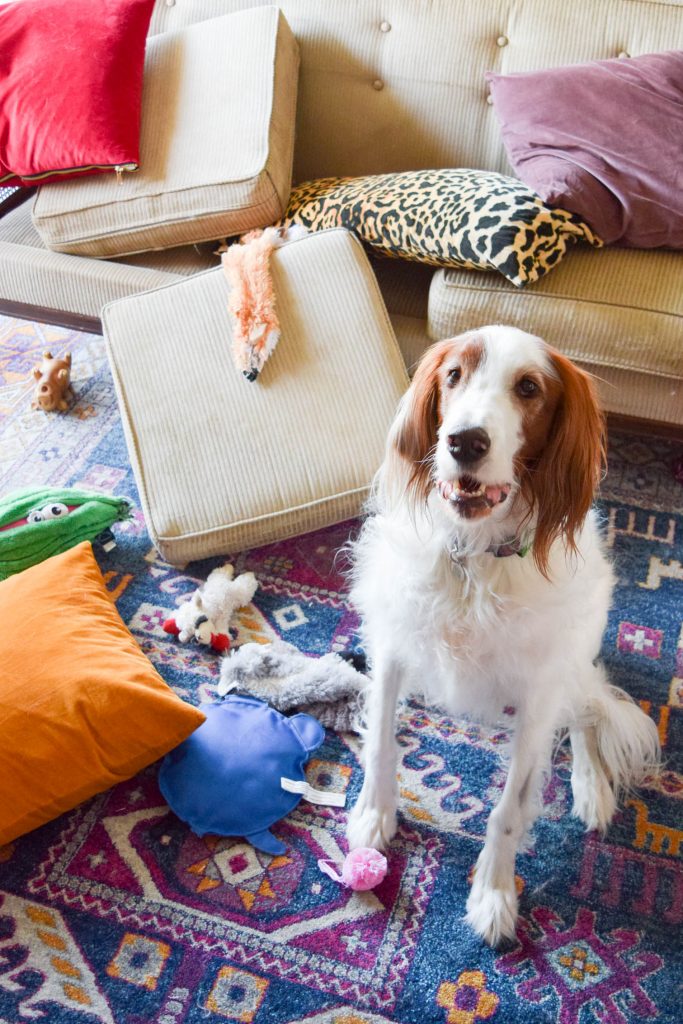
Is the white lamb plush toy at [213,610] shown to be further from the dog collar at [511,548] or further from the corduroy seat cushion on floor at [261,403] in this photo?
the dog collar at [511,548]

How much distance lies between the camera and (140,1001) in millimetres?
1387

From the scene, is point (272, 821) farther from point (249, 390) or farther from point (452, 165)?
point (452, 165)

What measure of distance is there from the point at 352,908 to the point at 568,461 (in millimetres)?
858

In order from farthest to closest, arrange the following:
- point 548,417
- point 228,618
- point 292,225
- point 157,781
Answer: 1. point 292,225
2. point 228,618
3. point 157,781
4. point 548,417

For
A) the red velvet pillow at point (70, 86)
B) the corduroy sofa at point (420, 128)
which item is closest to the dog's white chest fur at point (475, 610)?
the corduroy sofa at point (420, 128)

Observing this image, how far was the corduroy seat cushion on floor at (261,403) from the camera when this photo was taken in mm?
1960

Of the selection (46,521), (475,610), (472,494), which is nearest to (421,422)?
(472,494)

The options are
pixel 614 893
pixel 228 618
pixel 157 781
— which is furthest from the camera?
pixel 228 618

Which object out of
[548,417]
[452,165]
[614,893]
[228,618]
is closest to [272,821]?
[228,618]

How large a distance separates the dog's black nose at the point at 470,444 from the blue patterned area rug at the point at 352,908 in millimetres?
791

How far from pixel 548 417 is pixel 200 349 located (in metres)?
1.08

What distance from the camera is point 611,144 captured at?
1.96 meters

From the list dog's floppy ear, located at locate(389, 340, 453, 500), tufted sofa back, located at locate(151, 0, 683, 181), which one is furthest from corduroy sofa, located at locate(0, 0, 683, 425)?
dog's floppy ear, located at locate(389, 340, 453, 500)

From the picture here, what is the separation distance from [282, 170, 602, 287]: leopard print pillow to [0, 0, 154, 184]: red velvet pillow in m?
0.55
